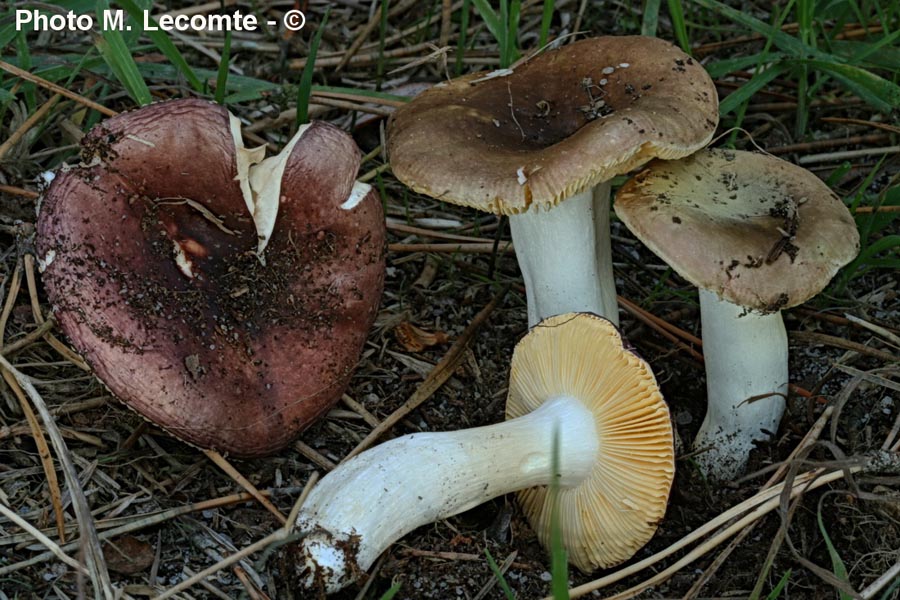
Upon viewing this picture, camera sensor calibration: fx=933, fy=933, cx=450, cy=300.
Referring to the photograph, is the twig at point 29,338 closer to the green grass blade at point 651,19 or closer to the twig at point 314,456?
the twig at point 314,456

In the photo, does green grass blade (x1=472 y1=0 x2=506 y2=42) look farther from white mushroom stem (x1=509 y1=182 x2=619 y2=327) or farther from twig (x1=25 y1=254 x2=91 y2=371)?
twig (x1=25 y1=254 x2=91 y2=371)

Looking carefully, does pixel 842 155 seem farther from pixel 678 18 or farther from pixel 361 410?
pixel 361 410

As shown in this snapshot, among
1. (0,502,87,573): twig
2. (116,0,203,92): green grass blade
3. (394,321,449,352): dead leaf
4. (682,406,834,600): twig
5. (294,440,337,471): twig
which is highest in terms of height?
(116,0,203,92): green grass blade

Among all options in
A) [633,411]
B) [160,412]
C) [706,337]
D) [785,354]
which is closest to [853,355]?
[785,354]

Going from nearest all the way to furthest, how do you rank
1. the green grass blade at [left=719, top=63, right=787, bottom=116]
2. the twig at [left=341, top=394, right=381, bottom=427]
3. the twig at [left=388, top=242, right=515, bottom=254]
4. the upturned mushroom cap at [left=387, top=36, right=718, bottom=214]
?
the upturned mushroom cap at [left=387, top=36, right=718, bottom=214] → the twig at [left=341, top=394, right=381, bottom=427] → the green grass blade at [left=719, top=63, right=787, bottom=116] → the twig at [left=388, top=242, right=515, bottom=254]

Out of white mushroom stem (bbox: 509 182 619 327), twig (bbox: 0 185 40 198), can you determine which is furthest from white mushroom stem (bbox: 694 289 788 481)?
twig (bbox: 0 185 40 198)

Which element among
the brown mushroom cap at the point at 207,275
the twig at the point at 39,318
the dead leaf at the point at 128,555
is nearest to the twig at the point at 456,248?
the brown mushroom cap at the point at 207,275

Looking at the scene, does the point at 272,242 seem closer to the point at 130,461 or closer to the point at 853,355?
the point at 130,461
